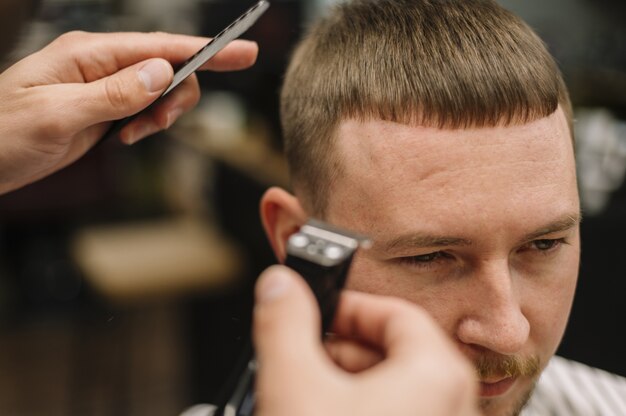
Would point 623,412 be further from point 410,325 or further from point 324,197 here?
point 410,325

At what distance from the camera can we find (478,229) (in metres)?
1.03

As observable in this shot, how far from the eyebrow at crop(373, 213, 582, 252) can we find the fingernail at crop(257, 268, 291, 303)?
0.44m

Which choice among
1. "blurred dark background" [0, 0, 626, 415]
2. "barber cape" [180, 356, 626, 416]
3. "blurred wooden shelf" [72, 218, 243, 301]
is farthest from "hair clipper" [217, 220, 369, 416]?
"blurred wooden shelf" [72, 218, 243, 301]

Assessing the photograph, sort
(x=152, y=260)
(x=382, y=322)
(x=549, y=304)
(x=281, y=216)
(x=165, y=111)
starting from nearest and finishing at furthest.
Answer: (x=382, y=322), (x=549, y=304), (x=165, y=111), (x=281, y=216), (x=152, y=260)

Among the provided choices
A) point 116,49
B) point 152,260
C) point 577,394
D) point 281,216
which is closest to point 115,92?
point 116,49

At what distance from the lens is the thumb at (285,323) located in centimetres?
59

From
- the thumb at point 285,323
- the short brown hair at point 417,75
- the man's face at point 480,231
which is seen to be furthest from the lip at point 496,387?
the thumb at point 285,323

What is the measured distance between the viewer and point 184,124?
415 centimetres

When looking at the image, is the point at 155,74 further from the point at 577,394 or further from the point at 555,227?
the point at 577,394

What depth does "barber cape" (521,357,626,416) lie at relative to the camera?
4.85ft

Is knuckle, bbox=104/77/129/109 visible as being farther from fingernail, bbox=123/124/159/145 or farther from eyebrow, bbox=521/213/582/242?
eyebrow, bbox=521/213/582/242

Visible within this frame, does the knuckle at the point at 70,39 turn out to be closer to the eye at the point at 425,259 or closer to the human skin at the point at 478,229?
the human skin at the point at 478,229

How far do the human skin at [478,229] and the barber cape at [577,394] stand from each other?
428 millimetres

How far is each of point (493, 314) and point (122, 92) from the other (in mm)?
666
